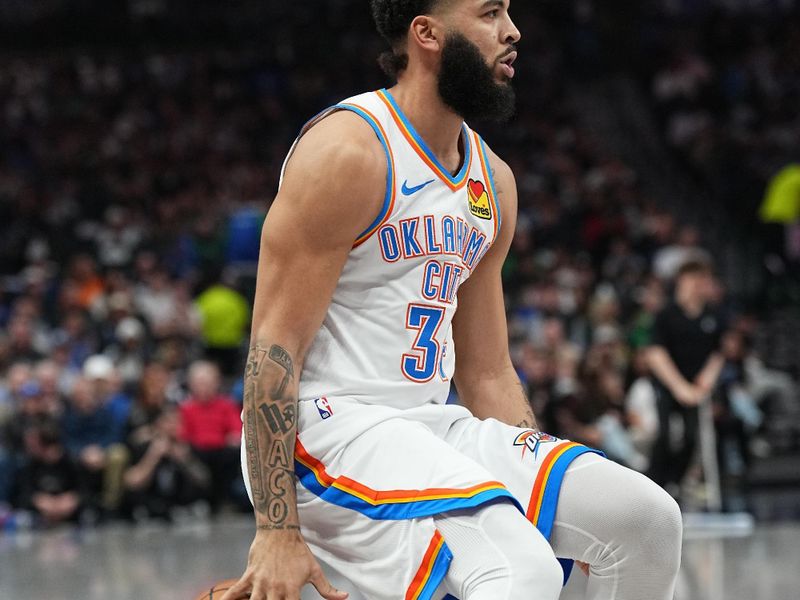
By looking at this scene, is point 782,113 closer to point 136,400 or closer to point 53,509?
point 136,400

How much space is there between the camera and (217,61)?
2078 centimetres

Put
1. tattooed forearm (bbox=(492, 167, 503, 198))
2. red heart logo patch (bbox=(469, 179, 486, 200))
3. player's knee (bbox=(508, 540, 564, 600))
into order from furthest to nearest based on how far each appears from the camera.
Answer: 1. tattooed forearm (bbox=(492, 167, 503, 198))
2. red heart logo patch (bbox=(469, 179, 486, 200))
3. player's knee (bbox=(508, 540, 564, 600))

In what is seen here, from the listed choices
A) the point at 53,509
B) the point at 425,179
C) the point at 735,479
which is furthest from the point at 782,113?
the point at 425,179

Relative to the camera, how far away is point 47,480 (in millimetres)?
10555

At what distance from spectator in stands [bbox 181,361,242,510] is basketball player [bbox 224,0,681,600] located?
7.63 m

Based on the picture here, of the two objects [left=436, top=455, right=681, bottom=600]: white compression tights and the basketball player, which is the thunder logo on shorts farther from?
[left=436, top=455, right=681, bottom=600]: white compression tights

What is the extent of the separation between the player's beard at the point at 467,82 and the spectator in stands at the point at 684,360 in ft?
21.3

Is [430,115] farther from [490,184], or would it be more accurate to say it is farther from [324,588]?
[324,588]

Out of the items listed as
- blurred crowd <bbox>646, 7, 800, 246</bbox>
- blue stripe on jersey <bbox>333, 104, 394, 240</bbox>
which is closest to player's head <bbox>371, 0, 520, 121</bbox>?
blue stripe on jersey <bbox>333, 104, 394, 240</bbox>

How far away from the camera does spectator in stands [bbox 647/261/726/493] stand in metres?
9.61

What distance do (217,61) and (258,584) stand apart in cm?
1857

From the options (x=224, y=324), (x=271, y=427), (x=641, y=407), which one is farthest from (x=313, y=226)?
(x=224, y=324)

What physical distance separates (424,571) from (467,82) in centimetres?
128

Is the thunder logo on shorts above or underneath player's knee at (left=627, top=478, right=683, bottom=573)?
above
